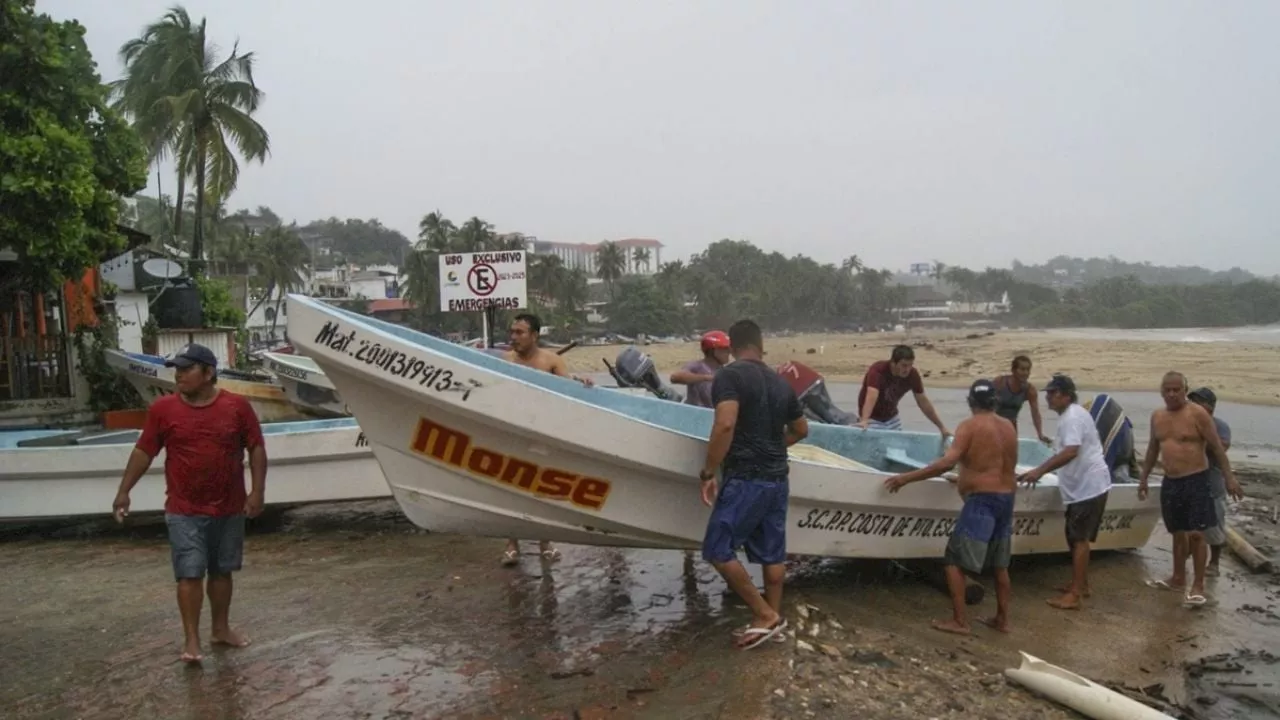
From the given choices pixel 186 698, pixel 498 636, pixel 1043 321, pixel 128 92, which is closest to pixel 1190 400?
pixel 498 636

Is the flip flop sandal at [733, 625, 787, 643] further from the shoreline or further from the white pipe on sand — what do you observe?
the shoreline

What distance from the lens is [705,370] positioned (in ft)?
23.2

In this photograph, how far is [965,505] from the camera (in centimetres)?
539

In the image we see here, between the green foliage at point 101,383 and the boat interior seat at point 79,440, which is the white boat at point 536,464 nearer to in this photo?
→ the boat interior seat at point 79,440

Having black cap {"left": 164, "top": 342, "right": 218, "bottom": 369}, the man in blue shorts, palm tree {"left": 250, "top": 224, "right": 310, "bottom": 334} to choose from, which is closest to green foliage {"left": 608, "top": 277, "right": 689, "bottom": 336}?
palm tree {"left": 250, "top": 224, "right": 310, "bottom": 334}

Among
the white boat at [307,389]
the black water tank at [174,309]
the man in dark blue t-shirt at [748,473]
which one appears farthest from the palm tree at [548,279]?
the man in dark blue t-shirt at [748,473]

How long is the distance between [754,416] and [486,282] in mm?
5678

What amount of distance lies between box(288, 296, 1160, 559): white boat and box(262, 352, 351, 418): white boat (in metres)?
4.68

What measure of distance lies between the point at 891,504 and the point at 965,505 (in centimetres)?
47

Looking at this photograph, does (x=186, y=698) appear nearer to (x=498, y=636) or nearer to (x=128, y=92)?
(x=498, y=636)

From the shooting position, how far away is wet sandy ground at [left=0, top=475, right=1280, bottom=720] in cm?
420

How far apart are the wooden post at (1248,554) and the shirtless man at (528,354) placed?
535 centimetres

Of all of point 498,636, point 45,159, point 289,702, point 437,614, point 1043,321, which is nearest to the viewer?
point 289,702

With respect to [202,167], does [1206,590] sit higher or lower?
lower
